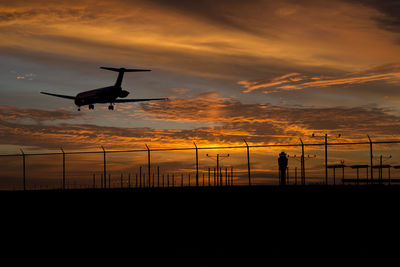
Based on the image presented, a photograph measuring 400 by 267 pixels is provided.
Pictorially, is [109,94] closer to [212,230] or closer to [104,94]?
[104,94]

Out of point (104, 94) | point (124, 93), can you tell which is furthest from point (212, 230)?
Result: point (104, 94)

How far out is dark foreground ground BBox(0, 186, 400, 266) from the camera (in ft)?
55.9

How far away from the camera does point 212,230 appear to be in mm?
22969

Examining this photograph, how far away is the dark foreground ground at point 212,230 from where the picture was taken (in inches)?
671

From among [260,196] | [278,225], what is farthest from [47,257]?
[260,196]

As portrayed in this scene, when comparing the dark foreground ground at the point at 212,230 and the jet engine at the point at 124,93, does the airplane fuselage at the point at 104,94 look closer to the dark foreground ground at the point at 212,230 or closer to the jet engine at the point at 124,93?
the jet engine at the point at 124,93

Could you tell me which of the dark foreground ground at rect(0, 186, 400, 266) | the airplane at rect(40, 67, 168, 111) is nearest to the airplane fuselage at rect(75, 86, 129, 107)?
the airplane at rect(40, 67, 168, 111)

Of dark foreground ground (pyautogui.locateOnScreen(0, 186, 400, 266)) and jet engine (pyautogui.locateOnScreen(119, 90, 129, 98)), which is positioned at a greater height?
jet engine (pyautogui.locateOnScreen(119, 90, 129, 98))

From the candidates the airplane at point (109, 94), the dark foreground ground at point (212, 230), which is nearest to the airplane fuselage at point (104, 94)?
the airplane at point (109, 94)

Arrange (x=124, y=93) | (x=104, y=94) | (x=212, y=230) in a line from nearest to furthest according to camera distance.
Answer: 1. (x=212, y=230)
2. (x=124, y=93)
3. (x=104, y=94)

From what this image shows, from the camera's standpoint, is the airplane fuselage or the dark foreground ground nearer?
the dark foreground ground

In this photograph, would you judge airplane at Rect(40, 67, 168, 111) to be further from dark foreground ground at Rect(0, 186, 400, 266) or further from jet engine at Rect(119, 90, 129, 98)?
dark foreground ground at Rect(0, 186, 400, 266)

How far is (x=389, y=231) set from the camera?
21641 mm

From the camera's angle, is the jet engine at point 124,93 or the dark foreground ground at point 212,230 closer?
the dark foreground ground at point 212,230
